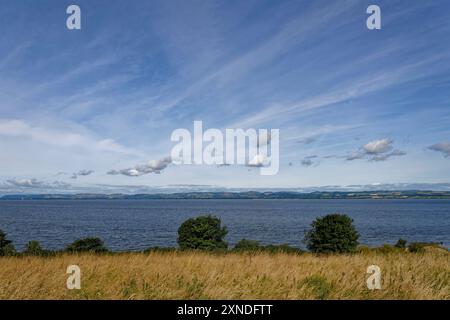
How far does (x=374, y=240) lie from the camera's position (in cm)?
6644

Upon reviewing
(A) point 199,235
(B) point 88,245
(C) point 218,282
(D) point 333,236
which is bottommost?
(B) point 88,245

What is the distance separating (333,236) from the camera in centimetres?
2505

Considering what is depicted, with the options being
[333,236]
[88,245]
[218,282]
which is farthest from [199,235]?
[218,282]

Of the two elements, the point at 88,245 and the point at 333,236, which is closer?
the point at 333,236

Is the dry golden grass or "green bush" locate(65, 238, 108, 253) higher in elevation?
the dry golden grass

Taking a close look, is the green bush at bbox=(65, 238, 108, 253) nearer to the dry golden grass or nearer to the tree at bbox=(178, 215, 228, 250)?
the tree at bbox=(178, 215, 228, 250)

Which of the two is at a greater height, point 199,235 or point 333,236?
point 333,236

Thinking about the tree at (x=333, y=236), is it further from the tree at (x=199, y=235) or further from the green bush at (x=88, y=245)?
the green bush at (x=88, y=245)

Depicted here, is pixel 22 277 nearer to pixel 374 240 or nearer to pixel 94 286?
pixel 94 286

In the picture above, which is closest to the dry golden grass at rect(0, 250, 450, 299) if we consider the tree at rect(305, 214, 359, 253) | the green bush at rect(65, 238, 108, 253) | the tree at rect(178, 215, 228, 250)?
the tree at rect(305, 214, 359, 253)

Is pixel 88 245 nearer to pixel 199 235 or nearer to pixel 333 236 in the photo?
pixel 199 235

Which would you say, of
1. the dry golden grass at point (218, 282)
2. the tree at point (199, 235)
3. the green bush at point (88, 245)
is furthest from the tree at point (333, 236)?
the green bush at point (88, 245)

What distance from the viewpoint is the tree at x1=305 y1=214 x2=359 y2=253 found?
24516 mm
